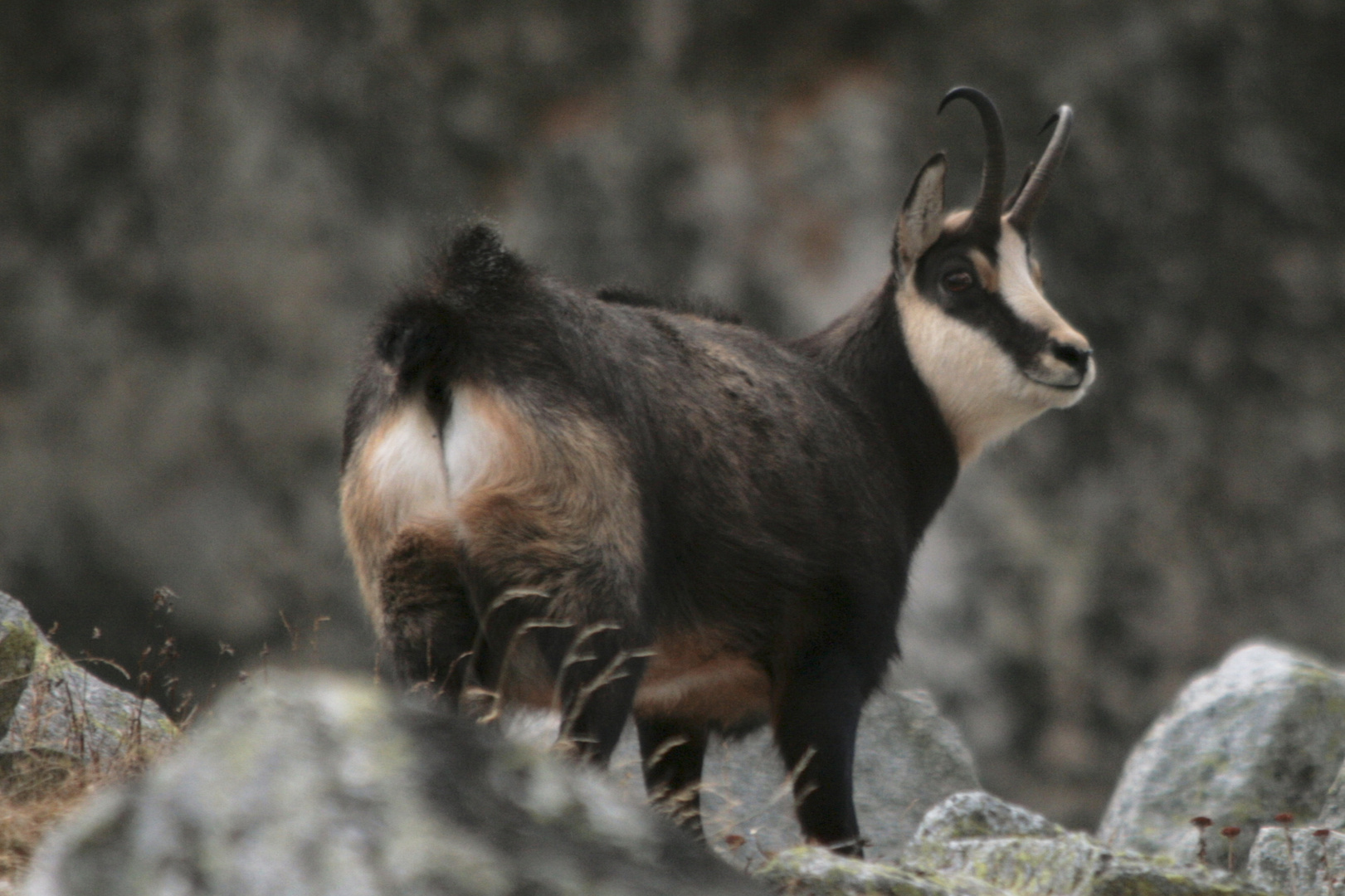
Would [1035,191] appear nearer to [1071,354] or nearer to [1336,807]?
[1071,354]

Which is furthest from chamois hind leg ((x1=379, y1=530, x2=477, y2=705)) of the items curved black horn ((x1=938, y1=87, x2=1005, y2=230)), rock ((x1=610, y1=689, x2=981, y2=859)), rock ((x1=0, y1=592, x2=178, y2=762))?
curved black horn ((x1=938, y1=87, x2=1005, y2=230))

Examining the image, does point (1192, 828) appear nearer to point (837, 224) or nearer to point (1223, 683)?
point (1223, 683)

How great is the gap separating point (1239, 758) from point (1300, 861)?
62.9 inches

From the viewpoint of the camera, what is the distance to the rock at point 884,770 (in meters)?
5.91

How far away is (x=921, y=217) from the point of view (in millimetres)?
5375

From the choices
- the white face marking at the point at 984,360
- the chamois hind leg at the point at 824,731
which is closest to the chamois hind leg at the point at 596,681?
the chamois hind leg at the point at 824,731

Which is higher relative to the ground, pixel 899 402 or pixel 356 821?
pixel 899 402

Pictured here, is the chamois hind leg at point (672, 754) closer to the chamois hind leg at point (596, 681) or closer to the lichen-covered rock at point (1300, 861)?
the chamois hind leg at point (596, 681)

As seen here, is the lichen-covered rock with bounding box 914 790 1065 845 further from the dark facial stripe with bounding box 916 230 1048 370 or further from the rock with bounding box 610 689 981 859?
the dark facial stripe with bounding box 916 230 1048 370

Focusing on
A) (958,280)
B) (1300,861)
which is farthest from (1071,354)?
(1300,861)

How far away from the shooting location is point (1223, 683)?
19.7 ft

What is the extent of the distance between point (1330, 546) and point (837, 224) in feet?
11.7

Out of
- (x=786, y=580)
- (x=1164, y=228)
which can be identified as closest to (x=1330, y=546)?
(x=1164, y=228)

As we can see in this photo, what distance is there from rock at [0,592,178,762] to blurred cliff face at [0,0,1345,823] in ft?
18.9
